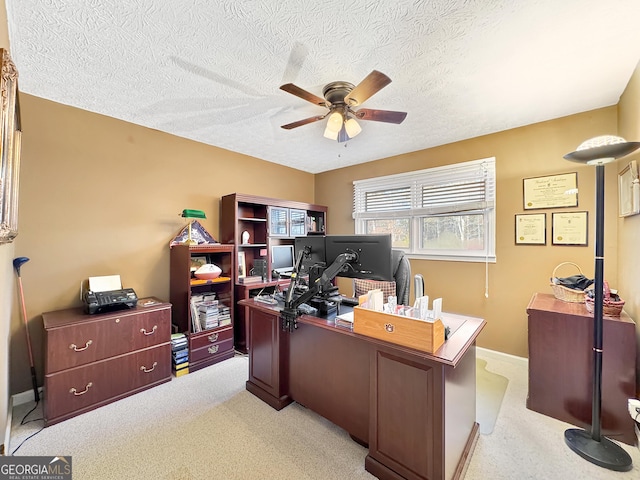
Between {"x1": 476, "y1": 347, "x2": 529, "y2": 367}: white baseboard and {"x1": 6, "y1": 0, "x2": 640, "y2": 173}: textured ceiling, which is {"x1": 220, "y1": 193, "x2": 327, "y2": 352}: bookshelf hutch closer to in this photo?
{"x1": 6, "y1": 0, "x2": 640, "y2": 173}: textured ceiling

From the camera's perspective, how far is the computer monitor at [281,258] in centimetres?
374

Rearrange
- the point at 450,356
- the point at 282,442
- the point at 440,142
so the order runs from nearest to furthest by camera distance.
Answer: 1. the point at 450,356
2. the point at 282,442
3. the point at 440,142

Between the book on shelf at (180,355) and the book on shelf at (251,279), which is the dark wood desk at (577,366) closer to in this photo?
the book on shelf at (251,279)

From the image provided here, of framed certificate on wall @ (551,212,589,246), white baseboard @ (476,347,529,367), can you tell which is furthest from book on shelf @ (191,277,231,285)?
framed certificate on wall @ (551,212,589,246)

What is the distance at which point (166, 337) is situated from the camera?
259 centimetres

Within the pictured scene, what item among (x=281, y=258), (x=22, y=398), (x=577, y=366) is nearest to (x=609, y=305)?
(x=577, y=366)

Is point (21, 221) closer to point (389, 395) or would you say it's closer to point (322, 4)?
point (322, 4)

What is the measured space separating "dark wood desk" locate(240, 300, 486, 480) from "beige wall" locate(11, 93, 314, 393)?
1.73 m

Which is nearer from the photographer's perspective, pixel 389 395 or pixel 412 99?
pixel 389 395

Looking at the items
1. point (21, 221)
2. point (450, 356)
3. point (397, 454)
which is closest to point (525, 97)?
point (450, 356)

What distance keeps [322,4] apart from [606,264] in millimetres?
3233

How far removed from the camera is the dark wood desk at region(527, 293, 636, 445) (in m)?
1.81

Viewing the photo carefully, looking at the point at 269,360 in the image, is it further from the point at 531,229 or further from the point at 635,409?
the point at 531,229

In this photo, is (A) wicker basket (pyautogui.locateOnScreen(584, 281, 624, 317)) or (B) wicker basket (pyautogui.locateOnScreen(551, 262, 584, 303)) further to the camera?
(B) wicker basket (pyautogui.locateOnScreen(551, 262, 584, 303))
